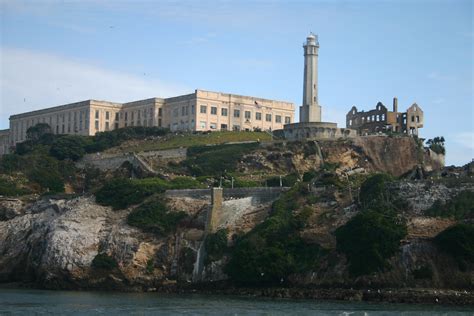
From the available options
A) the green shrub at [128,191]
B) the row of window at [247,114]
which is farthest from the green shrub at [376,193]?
the row of window at [247,114]

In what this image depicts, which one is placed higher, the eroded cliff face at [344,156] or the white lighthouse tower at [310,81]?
the white lighthouse tower at [310,81]

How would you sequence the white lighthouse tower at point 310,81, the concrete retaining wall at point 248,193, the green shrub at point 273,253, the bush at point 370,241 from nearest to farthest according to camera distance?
the bush at point 370,241, the green shrub at point 273,253, the concrete retaining wall at point 248,193, the white lighthouse tower at point 310,81

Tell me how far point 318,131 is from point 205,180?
1881cm

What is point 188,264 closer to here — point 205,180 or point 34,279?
point 34,279

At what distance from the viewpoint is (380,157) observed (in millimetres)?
125062

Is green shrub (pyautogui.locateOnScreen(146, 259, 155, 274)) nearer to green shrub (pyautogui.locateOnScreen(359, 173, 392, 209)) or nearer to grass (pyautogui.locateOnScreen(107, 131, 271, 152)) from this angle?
green shrub (pyautogui.locateOnScreen(359, 173, 392, 209))

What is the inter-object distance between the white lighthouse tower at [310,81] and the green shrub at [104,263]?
41.0m

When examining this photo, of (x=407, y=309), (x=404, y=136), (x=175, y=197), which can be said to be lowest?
(x=407, y=309)

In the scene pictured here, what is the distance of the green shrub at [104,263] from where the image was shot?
9581cm

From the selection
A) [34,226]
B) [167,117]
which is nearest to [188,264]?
[34,226]

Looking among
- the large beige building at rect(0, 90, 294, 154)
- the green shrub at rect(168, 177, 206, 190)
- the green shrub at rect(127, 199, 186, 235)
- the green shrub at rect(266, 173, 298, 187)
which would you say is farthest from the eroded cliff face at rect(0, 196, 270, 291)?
the large beige building at rect(0, 90, 294, 154)

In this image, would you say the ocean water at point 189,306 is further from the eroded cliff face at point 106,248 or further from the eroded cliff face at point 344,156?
the eroded cliff face at point 344,156

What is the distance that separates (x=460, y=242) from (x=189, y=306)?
832 inches

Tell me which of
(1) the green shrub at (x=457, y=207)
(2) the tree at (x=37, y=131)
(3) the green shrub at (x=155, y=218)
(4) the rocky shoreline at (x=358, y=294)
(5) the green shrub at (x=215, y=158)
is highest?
(2) the tree at (x=37, y=131)
